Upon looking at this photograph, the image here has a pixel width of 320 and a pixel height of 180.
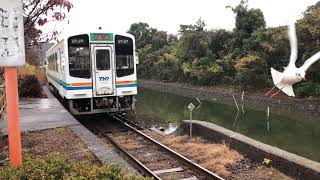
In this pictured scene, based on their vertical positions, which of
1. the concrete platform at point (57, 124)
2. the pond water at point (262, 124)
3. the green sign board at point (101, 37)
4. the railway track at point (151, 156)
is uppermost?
the green sign board at point (101, 37)

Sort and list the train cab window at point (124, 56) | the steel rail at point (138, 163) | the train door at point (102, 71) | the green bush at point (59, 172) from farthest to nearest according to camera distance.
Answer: the train cab window at point (124, 56) → the train door at point (102, 71) → the steel rail at point (138, 163) → the green bush at point (59, 172)

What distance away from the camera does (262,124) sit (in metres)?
17.8

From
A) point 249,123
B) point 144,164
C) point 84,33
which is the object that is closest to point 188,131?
point 144,164

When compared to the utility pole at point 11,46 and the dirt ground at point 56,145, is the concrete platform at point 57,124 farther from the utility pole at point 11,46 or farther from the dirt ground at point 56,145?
the utility pole at point 11,46

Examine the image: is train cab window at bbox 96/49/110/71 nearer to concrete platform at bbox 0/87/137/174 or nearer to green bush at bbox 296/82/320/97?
concrete platform at bbox 0/87/137/174

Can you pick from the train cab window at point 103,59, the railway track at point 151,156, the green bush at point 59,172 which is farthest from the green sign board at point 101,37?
the green bush at point 59,172

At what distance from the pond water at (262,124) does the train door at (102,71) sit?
274cm

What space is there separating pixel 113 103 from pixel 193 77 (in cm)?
2278

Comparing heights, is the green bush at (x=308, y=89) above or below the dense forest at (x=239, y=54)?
below

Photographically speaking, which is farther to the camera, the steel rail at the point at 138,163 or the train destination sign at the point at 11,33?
the steel rail at the point at 138,163

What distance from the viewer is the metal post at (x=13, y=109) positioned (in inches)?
180

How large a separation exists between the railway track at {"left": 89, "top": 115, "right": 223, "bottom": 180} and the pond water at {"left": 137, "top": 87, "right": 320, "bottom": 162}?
2394 mm

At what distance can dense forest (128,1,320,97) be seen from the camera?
2169cm

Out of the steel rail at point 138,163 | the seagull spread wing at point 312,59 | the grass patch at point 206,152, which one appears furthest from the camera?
the grass patch at point 206,152
